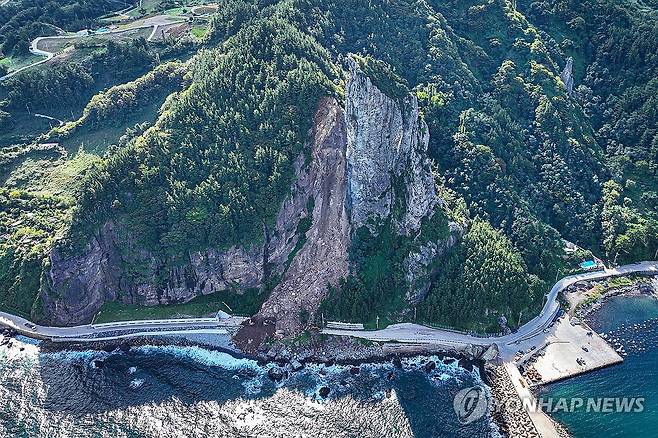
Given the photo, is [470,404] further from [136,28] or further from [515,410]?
[136,28]

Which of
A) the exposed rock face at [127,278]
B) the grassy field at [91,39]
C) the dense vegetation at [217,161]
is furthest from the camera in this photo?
the grassy field at [91,39]

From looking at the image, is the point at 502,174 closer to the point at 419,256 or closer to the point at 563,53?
the point at 419,256

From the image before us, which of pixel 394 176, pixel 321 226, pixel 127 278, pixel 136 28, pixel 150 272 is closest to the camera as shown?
pixel 394 176

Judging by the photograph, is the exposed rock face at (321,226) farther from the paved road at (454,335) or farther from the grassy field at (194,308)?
the paved road at (454,335)

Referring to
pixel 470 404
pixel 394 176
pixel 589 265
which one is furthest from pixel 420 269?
pixel 589 265

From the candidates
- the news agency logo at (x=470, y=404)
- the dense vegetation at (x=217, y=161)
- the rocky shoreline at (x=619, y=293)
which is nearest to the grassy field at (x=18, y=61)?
the dense vegetation at (x=217, y=161)
